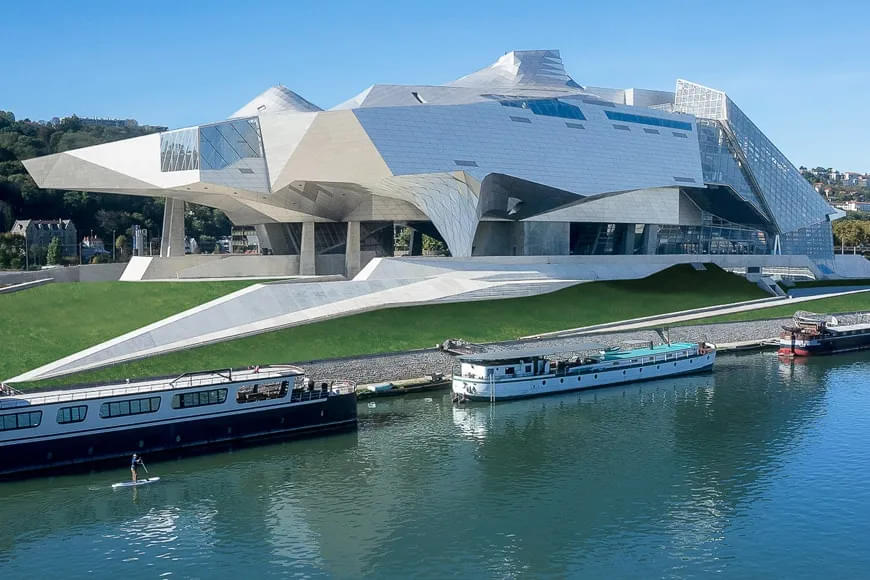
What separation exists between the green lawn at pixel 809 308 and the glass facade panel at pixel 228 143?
33566 millimetres

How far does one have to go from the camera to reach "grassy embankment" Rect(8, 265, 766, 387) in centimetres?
4281

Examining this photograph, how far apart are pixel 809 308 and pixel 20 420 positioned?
59.9 metres

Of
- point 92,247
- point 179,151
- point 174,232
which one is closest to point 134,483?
point 179,151

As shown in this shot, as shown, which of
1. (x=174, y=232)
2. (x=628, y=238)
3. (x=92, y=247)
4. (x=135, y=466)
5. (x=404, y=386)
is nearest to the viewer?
(x=135, y=466)

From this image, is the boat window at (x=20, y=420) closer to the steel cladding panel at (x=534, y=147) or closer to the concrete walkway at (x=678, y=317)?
the concrete walkway at (x=678, y=317)

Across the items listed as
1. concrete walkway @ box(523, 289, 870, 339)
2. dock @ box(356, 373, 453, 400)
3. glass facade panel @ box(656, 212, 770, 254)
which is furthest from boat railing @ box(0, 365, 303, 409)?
glass facade panel @ box(656, 212, 770, 254)

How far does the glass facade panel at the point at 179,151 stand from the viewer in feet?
192

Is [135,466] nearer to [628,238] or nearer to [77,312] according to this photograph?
[77,312]

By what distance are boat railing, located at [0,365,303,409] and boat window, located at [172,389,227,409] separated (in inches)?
14.7

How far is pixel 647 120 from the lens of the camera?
79.4 meters

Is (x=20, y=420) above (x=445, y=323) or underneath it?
underneath

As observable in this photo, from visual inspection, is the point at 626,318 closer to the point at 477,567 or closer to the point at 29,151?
the point at 477,567

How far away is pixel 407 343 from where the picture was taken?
48.4m

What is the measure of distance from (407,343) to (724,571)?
27.8m
